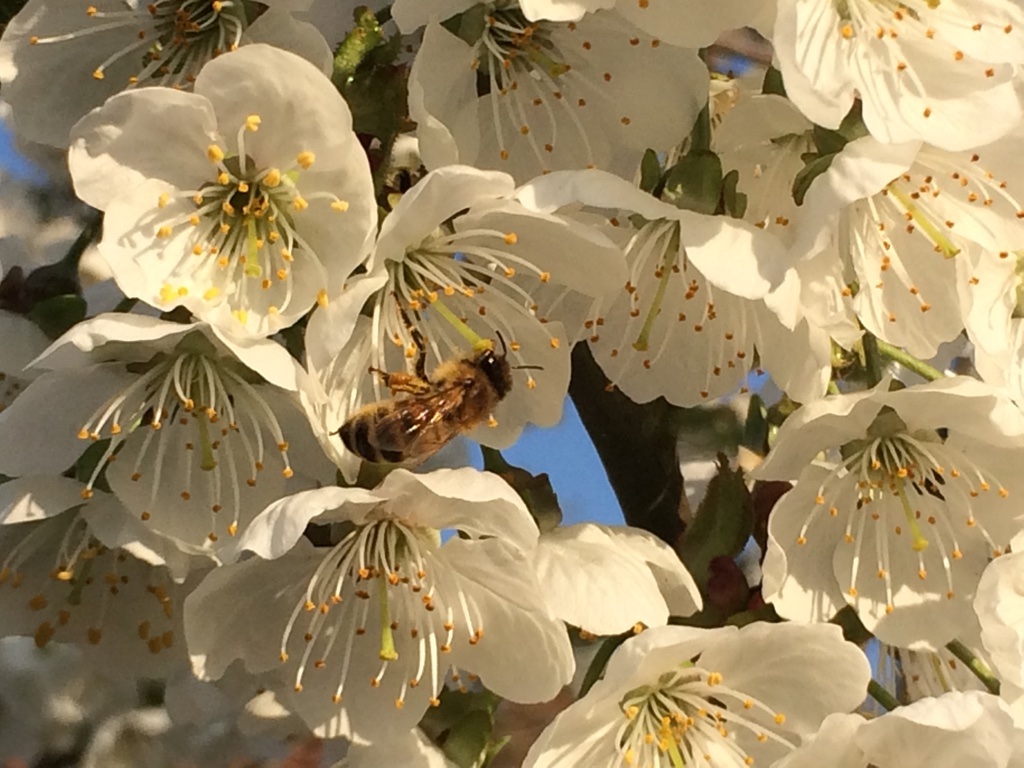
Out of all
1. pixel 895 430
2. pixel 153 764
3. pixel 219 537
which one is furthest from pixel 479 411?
pixel 153 764

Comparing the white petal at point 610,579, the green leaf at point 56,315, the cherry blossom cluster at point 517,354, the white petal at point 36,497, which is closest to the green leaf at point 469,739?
the cherry blossom cluster at point 517,354

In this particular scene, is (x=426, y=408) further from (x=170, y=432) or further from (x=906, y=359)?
(x=906, y=359)

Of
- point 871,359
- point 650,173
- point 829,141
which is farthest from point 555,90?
point 871,359

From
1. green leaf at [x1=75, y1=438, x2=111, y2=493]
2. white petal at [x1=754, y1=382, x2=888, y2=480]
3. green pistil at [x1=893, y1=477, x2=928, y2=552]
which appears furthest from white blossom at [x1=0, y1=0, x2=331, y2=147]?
green pistil at [x1=893, y1=477, x2=928, y2=552]

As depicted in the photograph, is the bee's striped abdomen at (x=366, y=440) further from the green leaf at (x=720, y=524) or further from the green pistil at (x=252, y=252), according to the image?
the green leaf at (x=720, y=524)

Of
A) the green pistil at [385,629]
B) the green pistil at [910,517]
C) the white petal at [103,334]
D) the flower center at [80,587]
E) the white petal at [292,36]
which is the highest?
the white petal at [292,36]

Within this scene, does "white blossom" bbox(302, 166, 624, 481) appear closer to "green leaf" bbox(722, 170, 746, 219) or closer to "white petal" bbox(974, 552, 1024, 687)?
"green leaf" bbox(722, 170, 746, 219)
